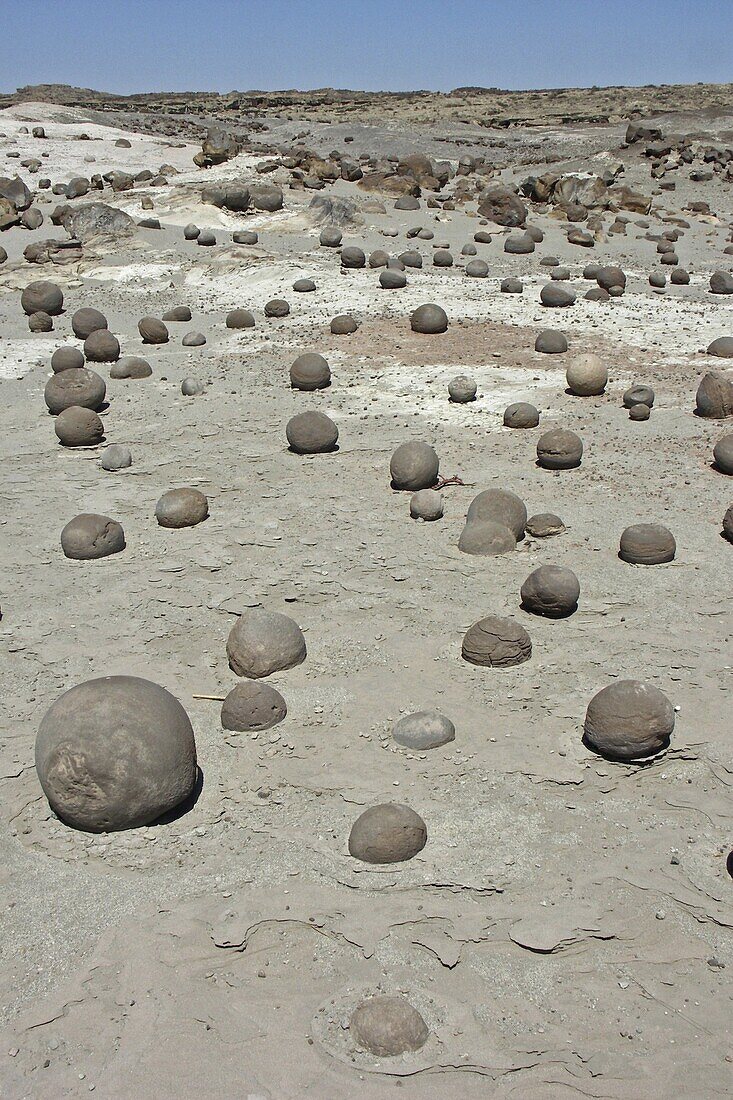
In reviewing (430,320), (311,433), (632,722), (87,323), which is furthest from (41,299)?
(632,722)

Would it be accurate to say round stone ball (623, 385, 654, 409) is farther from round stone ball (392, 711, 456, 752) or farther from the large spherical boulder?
round stone ball (392, 711, 456, 752)

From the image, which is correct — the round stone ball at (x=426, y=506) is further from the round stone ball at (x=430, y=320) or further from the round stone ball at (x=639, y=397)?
the round stone ball at (x=430, y=320)

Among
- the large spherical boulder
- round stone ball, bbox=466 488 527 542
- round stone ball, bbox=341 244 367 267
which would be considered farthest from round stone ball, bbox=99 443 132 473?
round stone ball, bbox=341 244 367 267

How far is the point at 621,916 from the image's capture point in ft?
15.6

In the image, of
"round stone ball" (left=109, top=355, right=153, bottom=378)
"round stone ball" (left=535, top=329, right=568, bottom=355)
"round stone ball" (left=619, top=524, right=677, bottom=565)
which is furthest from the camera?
"round stone ball" (left=535, top=329, right=568, bottom=355)

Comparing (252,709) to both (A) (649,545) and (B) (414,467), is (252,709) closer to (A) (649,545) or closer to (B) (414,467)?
(A) (649,545)

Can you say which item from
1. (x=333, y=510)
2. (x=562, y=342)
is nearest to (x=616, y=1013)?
(x=333, y=510)

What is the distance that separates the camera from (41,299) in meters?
17.0

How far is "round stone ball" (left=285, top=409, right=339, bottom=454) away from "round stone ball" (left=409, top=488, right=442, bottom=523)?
2.01 metres

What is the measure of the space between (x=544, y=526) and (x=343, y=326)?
752 centimetres

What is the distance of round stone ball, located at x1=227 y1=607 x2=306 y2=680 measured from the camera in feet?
22.9

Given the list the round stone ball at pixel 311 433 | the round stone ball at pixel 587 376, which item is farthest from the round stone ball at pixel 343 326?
the round stone ball at pixel 311 433

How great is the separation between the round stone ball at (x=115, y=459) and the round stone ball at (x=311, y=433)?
6.28 ft

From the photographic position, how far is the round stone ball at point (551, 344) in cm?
1431
